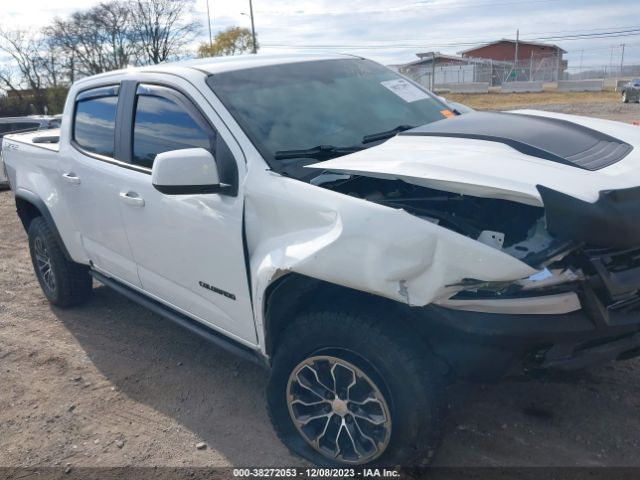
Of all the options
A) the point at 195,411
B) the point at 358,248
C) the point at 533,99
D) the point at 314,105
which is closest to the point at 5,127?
the point at 195,411

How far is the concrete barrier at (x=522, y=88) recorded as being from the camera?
127 feet

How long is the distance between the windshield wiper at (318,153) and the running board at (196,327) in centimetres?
99

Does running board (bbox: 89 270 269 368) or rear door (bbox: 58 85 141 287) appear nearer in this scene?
running board (bbox: 89 270 269 368)

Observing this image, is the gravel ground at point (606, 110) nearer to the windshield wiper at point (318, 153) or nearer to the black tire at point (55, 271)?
the black tire at point (55, 271)

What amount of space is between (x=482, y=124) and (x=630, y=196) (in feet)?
3.35

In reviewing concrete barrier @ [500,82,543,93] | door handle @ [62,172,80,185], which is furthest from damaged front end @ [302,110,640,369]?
concrete barrier @ [500,82,543,93]

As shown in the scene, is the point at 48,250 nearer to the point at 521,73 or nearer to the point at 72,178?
the point at 72,178

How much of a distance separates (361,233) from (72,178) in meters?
2.66

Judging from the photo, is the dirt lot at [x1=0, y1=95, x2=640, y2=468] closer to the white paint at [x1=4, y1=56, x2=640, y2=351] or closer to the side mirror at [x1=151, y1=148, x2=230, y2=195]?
the white paint at [x1=4, y1=56, x2=640, y2=351]

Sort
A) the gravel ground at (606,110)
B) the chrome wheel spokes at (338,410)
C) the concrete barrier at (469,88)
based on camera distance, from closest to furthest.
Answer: the chrome wheel spokes at (338,410) → the gravel ground at (606,110) → the concrete barrier at (469,88)

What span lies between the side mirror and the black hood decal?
1035mm

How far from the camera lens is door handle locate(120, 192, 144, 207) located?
11.1 ft

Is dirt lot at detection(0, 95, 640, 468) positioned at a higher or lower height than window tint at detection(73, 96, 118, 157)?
lower

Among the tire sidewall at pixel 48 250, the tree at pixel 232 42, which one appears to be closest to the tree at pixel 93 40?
the tree at pixel 232 42
